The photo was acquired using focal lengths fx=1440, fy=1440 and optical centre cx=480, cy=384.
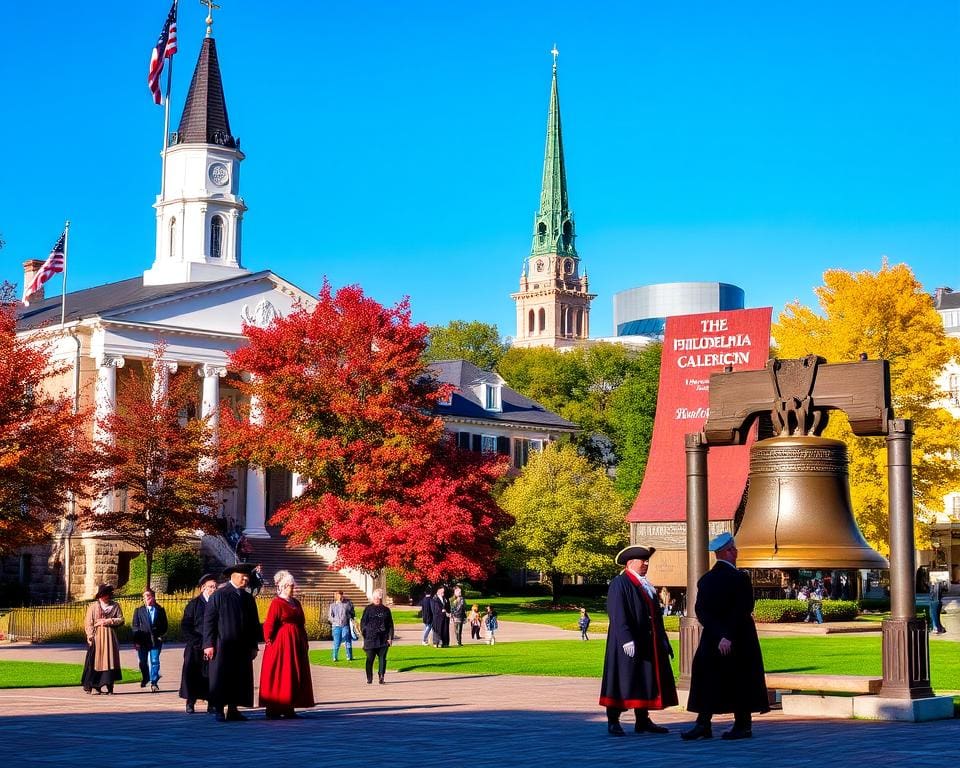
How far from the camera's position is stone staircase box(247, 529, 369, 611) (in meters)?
53.7

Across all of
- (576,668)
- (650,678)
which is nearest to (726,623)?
(650,678)

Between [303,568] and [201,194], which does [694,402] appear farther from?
[201,194]

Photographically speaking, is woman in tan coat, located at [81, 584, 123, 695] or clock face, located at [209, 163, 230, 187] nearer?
woman in tan coat, located at [81, 584, 123, 695]

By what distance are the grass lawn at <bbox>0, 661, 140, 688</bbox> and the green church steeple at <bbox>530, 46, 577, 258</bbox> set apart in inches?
5715

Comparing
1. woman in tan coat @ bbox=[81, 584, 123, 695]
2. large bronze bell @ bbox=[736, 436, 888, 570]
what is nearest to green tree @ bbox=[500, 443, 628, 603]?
woman in tan coat @ bbox=[81, 584, 123, 695]

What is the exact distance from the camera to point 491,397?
77.9 meters

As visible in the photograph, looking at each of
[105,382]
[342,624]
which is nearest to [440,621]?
[342,624]

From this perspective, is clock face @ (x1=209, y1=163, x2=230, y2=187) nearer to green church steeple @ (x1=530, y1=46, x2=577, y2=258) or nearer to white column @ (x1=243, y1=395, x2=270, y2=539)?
white column @ (x1=243, y1=395, x2=270, y2=539)

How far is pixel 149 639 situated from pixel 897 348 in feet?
120

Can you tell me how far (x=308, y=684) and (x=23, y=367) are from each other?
19.8 metres

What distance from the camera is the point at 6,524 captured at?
3303cm

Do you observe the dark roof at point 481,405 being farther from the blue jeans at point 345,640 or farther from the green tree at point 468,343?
the blue jeans at point 345,640

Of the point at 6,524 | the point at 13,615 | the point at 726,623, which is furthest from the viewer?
the point at 13,615

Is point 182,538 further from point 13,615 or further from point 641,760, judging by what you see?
point 641,760
